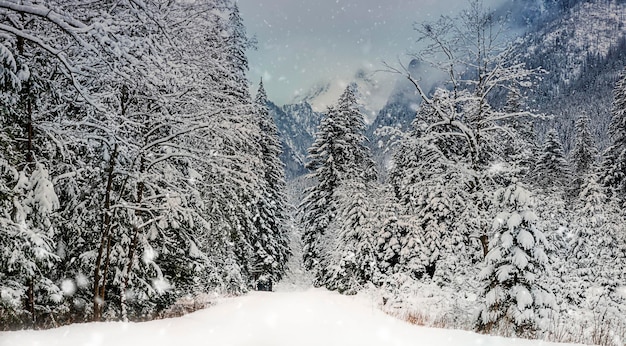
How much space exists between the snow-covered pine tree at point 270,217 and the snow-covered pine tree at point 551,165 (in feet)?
80.2

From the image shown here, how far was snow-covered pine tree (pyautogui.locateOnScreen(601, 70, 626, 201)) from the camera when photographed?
25.7m

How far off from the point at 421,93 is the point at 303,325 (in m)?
8.41

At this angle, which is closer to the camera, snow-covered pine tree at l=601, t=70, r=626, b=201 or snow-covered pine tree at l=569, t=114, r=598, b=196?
snow-covered pine tree at l=601, t=70, r=626, b=201

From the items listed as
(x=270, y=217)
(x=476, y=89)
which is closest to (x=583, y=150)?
(x=270, y=217)

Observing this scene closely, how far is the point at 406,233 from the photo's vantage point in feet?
62.5

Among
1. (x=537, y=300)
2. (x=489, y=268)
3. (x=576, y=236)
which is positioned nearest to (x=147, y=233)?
(x=489, y=268)

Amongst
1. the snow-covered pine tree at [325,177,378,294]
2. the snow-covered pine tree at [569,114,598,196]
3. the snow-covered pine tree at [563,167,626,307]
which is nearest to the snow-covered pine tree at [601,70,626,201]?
the snow-covered pine tree at [563,167,626,307]

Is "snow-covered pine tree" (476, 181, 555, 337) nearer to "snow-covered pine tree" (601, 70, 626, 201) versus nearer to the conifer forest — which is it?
the conifer forest

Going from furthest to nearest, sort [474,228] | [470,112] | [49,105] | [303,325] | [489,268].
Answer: [470,112] < [474,228] < [489,268] < [49,105] < [303,325]

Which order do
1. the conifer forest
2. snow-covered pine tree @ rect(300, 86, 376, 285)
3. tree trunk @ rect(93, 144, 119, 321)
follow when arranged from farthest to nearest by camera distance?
snow-covered pine tree @ rect(300, 86, 376, 285) < tree trunk @ rect(93, 144, 119, 321) < the conifer forest

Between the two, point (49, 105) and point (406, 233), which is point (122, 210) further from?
point (406, 233)

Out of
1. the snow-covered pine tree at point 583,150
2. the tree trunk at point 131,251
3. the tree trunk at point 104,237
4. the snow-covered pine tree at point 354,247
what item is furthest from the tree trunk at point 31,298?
the snow-covered pine tree at point 583,150

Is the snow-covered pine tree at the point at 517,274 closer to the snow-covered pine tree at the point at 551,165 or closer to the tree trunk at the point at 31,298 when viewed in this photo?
the tree trunk at the point at 31,298

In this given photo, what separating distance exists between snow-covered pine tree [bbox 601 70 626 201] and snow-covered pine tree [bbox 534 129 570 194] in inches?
382
